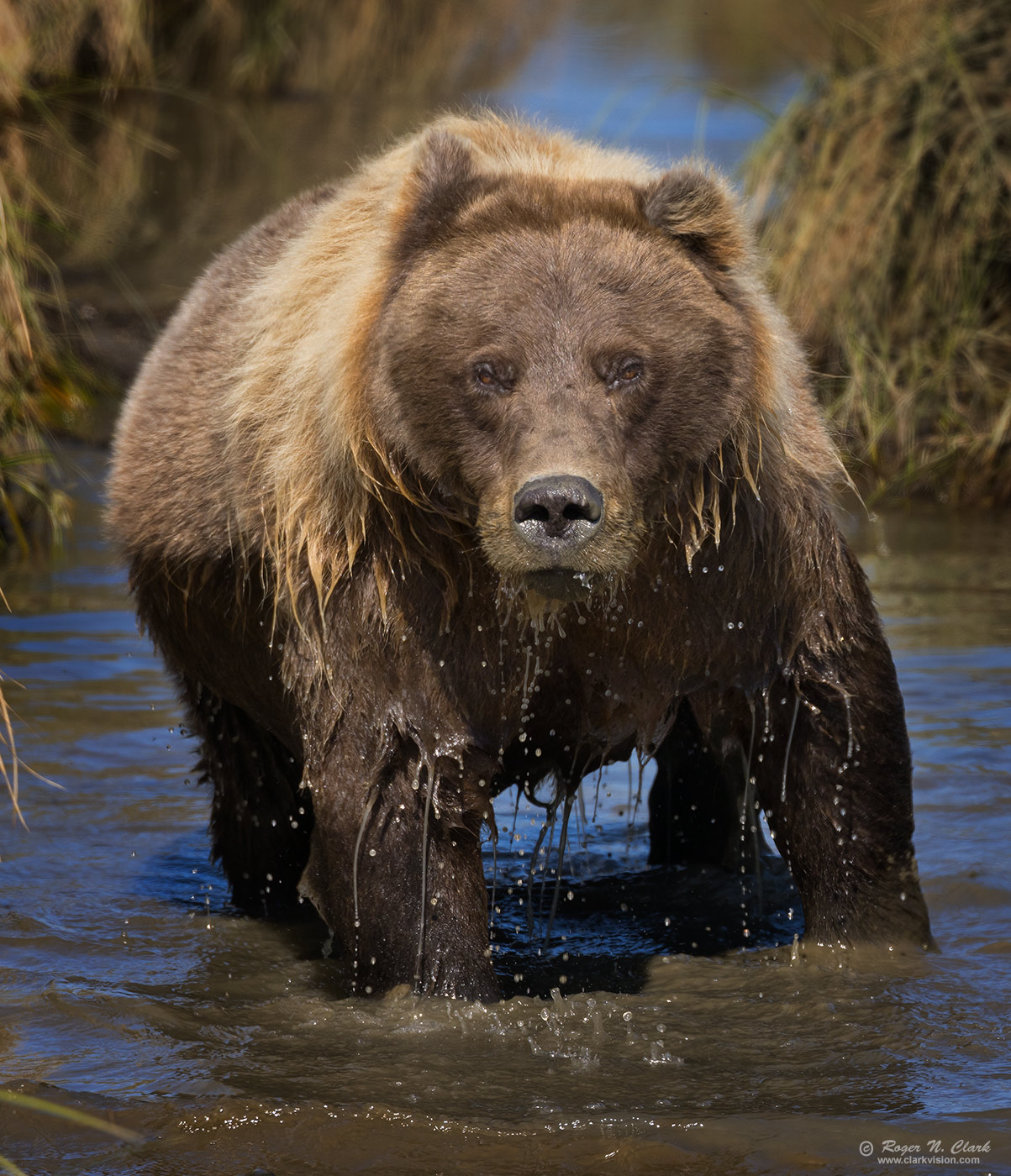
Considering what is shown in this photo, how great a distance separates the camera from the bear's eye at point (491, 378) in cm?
407

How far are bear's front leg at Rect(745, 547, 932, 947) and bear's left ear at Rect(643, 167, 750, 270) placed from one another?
33.4 inches

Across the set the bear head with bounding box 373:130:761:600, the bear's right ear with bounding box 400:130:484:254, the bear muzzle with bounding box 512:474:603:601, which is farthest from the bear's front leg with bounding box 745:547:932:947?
the bear's right ear with bounding box 400:130:484:254

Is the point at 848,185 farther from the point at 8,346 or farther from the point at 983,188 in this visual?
the point at 8,346

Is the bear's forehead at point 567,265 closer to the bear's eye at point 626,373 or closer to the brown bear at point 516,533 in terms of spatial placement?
the brown bear at point 516,533

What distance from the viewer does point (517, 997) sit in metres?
4.69

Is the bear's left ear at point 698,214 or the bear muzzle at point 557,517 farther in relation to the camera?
the bear's left ear at point 698,214

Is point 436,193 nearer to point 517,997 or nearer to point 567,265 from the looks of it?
point 567,265

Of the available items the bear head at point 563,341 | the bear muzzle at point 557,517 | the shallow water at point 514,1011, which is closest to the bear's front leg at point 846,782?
the shallow water at point 514,1011

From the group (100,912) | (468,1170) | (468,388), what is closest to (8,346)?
(100,912)

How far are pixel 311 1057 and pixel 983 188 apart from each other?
6.90m

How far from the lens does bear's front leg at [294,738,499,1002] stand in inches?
176

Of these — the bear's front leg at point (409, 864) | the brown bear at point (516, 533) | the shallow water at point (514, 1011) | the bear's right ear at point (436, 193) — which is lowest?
the shallow water at point (514, 1011)

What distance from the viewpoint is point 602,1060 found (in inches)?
170

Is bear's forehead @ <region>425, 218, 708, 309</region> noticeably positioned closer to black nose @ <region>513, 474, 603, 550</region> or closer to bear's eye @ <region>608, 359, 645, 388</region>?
bear's eye @ <region>608, 359, 645, 388</region>
